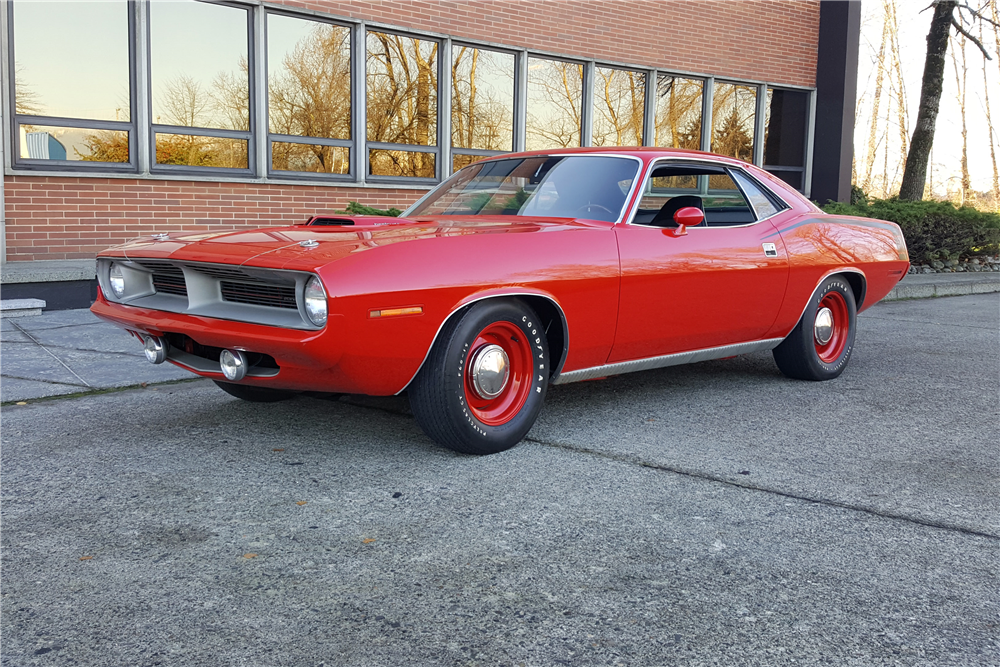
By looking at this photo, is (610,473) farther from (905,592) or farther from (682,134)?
(682,134)

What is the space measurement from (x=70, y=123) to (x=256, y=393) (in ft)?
18.6

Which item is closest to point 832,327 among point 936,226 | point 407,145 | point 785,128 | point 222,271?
point 222,271

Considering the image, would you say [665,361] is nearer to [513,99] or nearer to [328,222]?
[328,222]

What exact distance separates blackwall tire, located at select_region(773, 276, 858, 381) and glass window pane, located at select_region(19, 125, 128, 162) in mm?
7000

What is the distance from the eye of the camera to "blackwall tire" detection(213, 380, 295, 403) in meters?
4.90

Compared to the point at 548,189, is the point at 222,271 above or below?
below

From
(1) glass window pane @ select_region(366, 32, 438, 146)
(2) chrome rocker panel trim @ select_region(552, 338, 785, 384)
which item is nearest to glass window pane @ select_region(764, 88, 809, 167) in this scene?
(1) glass window pane @ select_region(366, 32, 438, 146)

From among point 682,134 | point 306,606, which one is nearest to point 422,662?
point 306,606

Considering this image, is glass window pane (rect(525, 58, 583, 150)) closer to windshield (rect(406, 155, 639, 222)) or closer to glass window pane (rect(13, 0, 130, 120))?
glass window pane (rect(13, 0, 130, 120))

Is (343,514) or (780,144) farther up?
(780,144)

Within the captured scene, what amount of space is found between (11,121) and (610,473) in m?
7.56

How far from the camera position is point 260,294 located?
377 cm

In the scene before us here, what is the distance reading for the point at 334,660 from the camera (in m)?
2.27

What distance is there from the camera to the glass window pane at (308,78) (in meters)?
10.5
